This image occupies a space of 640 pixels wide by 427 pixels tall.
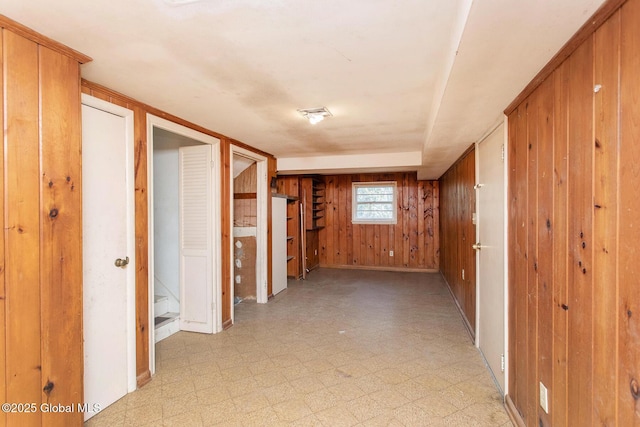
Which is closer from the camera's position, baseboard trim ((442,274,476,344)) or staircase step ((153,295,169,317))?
baseboard trim ((442,274,476,344))

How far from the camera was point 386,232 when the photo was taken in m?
→ 6.58


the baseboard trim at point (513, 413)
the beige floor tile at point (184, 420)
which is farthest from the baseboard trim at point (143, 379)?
the baseboard trim at point (513, 413)

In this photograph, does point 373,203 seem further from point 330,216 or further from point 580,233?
point 580,233

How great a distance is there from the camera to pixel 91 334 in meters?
1.92

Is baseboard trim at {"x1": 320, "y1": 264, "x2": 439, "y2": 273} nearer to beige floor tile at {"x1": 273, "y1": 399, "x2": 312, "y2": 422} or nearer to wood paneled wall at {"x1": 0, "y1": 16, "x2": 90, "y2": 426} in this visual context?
beige floor tile at {"x1": 273, "y1": 399, "x2": 312, "y2": 422}

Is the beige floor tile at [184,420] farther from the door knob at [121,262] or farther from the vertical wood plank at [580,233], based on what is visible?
the vertical wood plank at [580,233]

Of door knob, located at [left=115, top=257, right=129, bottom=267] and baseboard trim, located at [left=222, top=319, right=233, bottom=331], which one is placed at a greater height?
door knob, located at [left=115, top=257, right=129, bottom=267]

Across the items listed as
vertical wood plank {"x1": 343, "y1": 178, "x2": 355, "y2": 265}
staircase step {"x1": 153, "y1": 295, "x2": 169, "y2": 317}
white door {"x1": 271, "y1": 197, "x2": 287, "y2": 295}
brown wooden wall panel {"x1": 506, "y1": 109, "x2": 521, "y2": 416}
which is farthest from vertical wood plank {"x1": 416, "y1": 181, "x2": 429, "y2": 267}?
staircase step {"x1": 153, "y1": 295, "x2": 169, "y2": 317}

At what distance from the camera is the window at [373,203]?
6.59 m

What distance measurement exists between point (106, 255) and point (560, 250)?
2481 millimetres

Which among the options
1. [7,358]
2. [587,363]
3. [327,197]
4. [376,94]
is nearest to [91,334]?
[7,358]

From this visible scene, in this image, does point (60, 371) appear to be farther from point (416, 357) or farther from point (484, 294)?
point (484, 294)

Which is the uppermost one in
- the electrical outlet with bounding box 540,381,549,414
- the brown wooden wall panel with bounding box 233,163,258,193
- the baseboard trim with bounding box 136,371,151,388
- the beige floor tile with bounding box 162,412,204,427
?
the brown wooden wall panel with bounding box 233,163,258,193

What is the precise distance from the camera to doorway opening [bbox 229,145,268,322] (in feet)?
13.8
